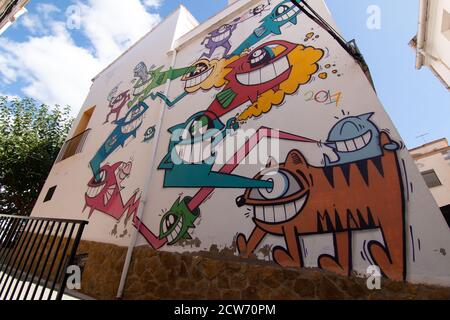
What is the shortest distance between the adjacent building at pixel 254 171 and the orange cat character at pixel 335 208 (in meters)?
0.02

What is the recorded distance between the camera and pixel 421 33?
7367mm

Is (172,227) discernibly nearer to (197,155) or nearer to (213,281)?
(213,281)

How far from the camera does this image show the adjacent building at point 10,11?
695 centimetres

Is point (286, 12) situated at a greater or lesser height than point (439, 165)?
greater

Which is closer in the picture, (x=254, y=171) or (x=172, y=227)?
(x=254, y=171)

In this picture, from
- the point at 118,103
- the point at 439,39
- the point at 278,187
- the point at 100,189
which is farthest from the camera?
the point at 118,103

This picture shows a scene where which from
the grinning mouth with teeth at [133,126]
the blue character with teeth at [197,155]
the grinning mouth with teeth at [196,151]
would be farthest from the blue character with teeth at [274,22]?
the grinning mouth with teeth at [133,126]

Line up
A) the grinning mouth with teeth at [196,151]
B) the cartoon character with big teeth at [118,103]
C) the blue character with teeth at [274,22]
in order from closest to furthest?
the grinning mouth with teeth at [196,151] → the blue character with teeth at [274,22] → the cartoon character with big teeth at [118,103]

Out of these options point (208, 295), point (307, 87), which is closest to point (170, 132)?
point (307, 87)

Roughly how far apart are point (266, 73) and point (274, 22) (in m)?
1.75

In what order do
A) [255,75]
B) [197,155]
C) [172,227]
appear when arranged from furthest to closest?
1. [255,75]
2. [197,155]
3. [172,227]

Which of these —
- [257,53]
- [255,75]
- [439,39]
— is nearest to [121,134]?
[255,75]

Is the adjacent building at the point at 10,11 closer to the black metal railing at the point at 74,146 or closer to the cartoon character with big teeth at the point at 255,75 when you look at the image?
the black metal railing at the point at 74,146
